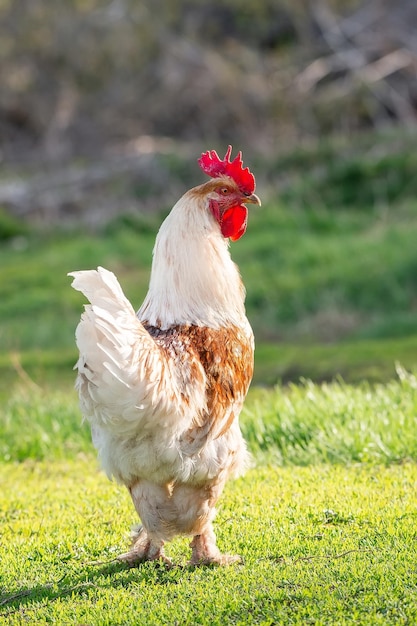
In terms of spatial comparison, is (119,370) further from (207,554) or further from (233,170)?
Result: (233,170)

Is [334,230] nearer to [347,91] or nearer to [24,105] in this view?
[347,91]

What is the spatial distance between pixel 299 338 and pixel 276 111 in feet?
35.6

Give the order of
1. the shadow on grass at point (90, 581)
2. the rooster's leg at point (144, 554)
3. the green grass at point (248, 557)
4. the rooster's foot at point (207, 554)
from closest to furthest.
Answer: the green grass at point (248, 557)
the shadow on grass at point (90, 581)
the rooster's foot at point (207, 554)
the rooster's leg at point (144, 554)

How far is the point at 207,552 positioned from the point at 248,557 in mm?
231

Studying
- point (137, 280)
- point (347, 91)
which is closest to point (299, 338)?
point (137, 280)

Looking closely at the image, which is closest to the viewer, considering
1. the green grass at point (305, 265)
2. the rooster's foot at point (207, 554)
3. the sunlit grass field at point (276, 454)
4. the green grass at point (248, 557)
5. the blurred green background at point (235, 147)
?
the green grass at point (248, 557)

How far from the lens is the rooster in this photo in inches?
182

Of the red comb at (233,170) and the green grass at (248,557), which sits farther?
the red comb at (233,170)

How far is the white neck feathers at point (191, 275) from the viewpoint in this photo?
5.48 meters

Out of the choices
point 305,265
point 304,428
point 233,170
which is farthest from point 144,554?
point 305,265

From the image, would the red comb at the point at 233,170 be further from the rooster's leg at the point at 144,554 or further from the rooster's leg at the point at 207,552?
the rooster's leg at the point at 144,554

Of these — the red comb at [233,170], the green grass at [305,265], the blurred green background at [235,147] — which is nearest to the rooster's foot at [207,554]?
the red comb at [233,170]

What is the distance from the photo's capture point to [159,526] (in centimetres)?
A: 516

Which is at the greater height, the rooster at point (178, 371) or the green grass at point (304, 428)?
the rooster at point (178, 371)
